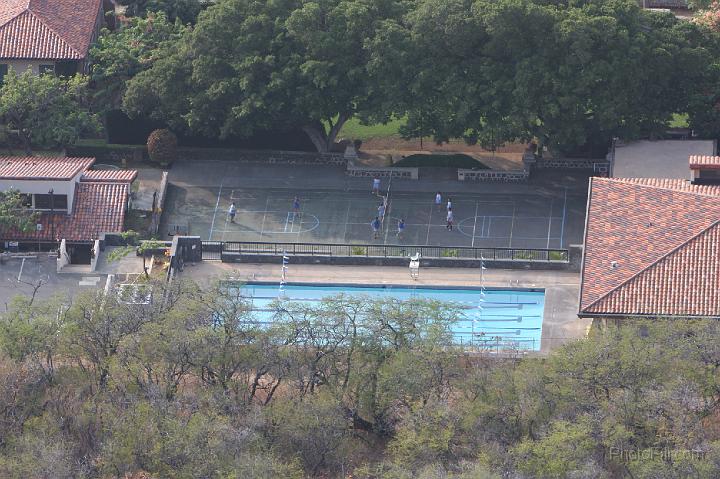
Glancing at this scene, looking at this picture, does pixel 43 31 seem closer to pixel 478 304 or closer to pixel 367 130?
pixel 367 130

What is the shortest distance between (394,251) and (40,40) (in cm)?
2551

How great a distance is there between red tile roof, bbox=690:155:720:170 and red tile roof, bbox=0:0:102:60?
34766 mm

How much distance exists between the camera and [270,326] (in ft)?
290

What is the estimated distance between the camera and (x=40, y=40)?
113m

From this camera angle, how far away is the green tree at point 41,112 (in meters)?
108

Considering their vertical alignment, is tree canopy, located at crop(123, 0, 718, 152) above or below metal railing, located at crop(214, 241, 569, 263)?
above

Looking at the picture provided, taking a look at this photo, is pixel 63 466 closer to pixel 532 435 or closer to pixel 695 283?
pixel 532 435

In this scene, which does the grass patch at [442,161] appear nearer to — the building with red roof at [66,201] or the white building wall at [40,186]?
the building with red roof at [66,201]

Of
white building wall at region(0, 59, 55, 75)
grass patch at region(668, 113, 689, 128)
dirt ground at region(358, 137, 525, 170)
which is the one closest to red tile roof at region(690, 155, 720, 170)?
grass patch at region(668, 113, 689, 128)

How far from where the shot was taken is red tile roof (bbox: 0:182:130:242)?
100 metres

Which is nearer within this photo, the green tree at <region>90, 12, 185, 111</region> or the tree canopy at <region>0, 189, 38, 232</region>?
the tree canopy at <region>0, 189, 38, 232</region>

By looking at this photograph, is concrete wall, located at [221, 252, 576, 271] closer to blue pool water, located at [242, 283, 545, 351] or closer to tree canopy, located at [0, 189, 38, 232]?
blue pool water, located at [242, 283, 545, 351]

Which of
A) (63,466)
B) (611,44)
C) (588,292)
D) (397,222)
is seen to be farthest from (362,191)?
(63,466)

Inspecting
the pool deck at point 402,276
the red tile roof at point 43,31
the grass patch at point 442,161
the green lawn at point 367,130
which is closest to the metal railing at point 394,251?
the pool deck at point 402,276
